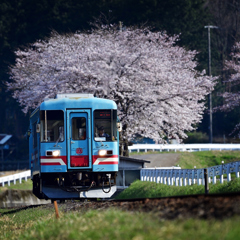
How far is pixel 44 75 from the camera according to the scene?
34938 millimetres

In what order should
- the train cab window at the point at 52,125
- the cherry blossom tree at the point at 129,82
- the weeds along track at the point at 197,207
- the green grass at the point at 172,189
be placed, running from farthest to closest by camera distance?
1. the cherry blossom tree at the point at 129,82
2. the train cab window at the point at 52,125
3. the green grass at the point at 172,189
4. the weeds along track at the point at 197,207

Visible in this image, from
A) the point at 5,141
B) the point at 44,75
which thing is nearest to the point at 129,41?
the point at 44,75

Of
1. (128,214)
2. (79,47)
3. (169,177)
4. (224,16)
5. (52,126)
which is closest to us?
(128,214)

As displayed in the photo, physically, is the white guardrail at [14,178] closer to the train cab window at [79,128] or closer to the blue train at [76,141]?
the blue train at [76,141]

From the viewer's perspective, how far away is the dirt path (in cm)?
3675

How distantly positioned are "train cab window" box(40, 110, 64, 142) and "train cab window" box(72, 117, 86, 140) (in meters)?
0.36

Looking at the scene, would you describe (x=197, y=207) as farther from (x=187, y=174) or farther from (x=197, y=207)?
(x=187, y=174)

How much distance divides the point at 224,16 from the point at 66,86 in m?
42.3

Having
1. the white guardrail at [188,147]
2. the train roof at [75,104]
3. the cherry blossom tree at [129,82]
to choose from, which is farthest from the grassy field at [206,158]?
the train roof at [75,104]

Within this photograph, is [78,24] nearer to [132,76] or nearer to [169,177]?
[132,76]

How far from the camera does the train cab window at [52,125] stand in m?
18.0

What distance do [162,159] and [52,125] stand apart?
21905mm

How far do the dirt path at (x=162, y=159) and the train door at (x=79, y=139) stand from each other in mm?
18453

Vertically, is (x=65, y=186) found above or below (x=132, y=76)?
below
